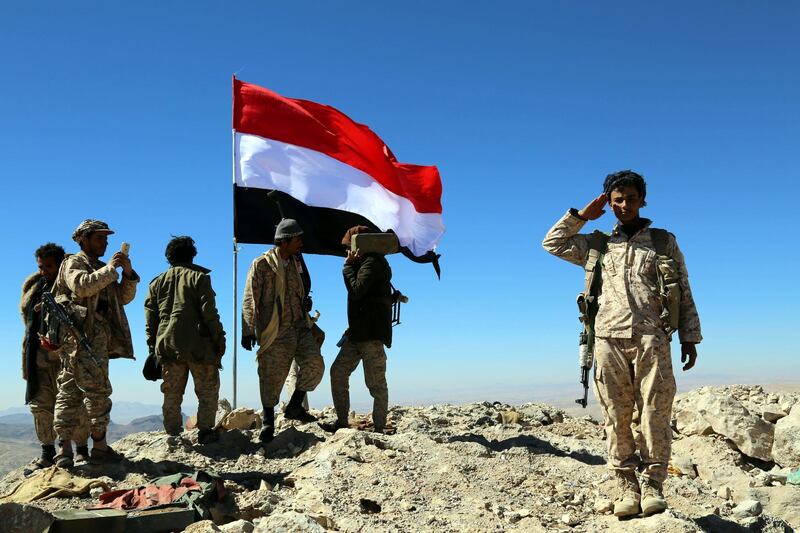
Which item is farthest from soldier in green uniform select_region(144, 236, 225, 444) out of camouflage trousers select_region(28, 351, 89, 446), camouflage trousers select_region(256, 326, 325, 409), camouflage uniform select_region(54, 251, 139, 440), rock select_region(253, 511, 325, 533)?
rock select_region(253, 511, 325, 533)

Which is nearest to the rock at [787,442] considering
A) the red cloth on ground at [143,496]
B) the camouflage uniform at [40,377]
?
the red cloth on ground at [143,496]

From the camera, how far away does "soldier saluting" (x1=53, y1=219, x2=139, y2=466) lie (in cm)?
613

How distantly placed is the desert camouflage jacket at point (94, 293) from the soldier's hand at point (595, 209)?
4.12 m

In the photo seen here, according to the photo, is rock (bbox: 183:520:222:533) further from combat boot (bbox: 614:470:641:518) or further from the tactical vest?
the tactical vest

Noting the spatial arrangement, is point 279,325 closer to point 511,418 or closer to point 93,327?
point 93,327

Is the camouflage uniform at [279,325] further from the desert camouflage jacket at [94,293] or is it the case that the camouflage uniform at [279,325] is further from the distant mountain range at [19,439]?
the distant mountain range at [19,439]

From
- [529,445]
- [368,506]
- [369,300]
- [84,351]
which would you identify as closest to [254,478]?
[368,506]

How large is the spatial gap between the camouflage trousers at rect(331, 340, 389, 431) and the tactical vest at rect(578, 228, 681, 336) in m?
3.01

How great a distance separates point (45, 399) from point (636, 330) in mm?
5478

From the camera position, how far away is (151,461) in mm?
6504

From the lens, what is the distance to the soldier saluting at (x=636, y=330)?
4.50 metres

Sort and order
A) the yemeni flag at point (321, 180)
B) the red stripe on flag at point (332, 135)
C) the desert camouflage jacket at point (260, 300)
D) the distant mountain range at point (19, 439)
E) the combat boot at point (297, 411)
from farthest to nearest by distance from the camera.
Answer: the distant mountain range at point (19, 439)
the red stripe on flag at point (332, 135)
the yemeni flag at point (321, 180)
the combat boot at point (297, 411)
the desert camouflage jacket at point (260, 300)

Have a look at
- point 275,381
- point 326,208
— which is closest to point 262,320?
point 275,381

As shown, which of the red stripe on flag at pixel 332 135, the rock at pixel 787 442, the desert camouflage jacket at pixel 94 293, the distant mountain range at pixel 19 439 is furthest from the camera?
the distant mountain range at pixel 19 439
